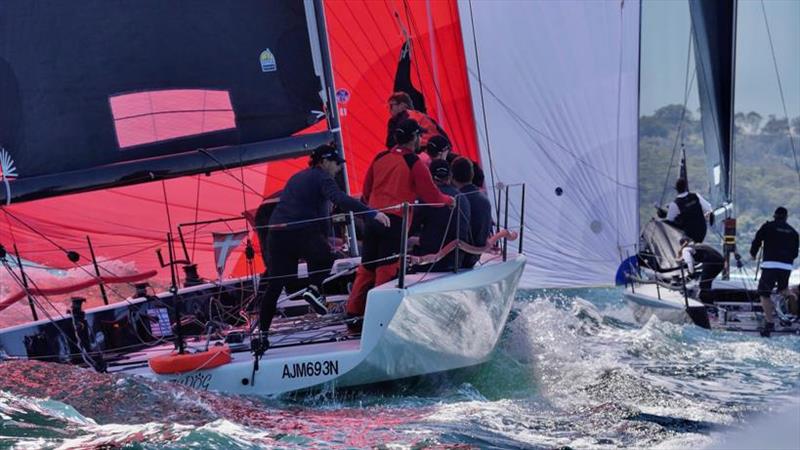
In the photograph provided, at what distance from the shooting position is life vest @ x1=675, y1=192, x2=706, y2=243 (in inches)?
487

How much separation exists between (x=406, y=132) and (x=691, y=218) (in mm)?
5893

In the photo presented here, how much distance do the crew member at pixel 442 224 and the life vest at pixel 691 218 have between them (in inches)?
205

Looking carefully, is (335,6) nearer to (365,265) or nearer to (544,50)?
(544,50)

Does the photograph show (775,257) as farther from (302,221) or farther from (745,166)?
(745,166)

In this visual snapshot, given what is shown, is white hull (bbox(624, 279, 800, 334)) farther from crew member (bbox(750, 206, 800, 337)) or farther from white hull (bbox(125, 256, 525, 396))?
white hull (bbox(125, 256, 525, 396))

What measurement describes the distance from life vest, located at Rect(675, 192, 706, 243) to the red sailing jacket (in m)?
5.71

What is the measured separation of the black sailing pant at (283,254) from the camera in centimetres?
676

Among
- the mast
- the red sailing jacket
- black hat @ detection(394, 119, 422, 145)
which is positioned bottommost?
the red sailing jacket

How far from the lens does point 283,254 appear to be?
6.84 metres

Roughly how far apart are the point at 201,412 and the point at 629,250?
6992 mm

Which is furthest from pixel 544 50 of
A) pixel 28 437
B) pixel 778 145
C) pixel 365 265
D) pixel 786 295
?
pixel 778 145

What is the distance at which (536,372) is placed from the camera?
25.6 ft

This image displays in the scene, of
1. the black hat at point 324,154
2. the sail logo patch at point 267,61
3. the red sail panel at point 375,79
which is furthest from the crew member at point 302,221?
the red sail panel at point 375,79

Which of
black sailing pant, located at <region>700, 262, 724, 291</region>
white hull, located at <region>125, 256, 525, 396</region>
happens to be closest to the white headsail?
black sailing pant, located at <region>700, 262, 724, 291</region>
